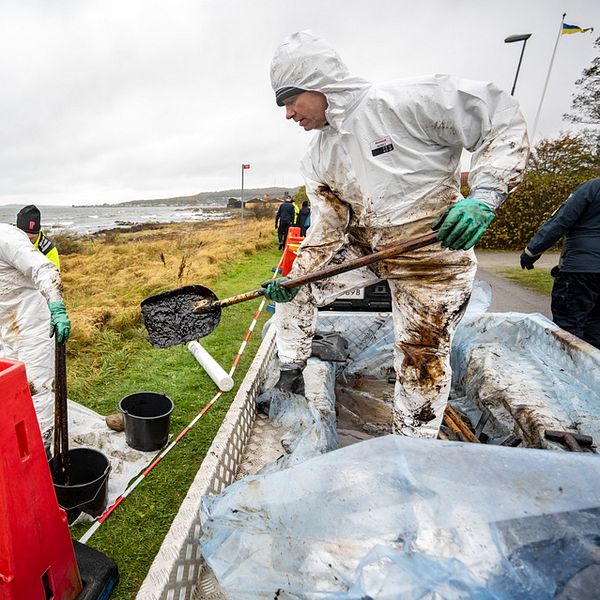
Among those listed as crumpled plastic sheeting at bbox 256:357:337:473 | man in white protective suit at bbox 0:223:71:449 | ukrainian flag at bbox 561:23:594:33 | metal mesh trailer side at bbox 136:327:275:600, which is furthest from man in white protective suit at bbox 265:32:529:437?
ukrainian flag at bbox 561:23:594:33

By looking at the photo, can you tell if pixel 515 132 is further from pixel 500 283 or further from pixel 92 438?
pixel 500 283

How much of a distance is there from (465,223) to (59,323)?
7.59 ft

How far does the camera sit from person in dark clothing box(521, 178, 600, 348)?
3254mm

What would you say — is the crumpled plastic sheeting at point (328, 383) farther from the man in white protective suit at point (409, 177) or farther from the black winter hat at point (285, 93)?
the black winter hat at point (285, 93)

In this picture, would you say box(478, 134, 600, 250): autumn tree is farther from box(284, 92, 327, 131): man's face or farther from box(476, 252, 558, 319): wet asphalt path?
box(284, 92, 327, 131): man's face

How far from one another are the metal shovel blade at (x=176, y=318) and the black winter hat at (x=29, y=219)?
108 cm

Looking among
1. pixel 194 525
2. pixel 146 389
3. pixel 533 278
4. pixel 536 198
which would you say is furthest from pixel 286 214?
pixel 194 525

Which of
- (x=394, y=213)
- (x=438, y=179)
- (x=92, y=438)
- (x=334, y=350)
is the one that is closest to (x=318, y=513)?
(x=394, y=213)

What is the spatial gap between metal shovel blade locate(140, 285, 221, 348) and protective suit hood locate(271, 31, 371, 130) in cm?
150

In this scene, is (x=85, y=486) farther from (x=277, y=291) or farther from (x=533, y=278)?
(x=533, y=278)

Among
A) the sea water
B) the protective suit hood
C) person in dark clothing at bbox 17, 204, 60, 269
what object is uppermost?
the protective suit hood

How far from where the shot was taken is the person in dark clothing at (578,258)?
325 cm

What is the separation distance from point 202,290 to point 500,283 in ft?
21.9

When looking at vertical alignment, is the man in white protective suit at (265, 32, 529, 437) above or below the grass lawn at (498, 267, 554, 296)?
above
